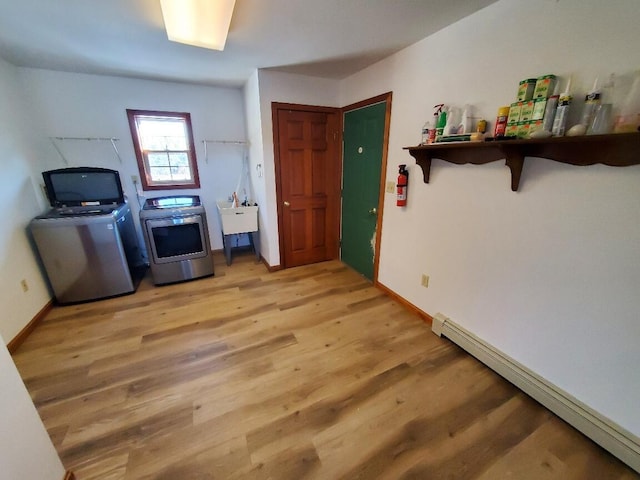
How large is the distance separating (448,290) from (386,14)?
1.99 m

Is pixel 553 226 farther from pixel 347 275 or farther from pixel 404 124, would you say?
pixel 347 275

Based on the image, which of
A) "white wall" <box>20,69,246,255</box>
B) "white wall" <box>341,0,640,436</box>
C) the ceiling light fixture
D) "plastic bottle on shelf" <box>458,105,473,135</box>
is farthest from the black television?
"plastic bottle on shelf" <box>458,105,473,135</box>

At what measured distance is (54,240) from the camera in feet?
7.73

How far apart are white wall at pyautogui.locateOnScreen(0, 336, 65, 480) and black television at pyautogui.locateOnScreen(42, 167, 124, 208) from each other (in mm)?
2333

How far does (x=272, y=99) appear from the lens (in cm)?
273

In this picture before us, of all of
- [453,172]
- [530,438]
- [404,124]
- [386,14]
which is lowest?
[530,438]

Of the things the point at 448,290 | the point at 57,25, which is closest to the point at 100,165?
the point at 57,25

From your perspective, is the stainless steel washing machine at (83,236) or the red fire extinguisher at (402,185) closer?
the red fire extinguisher at (402,185)

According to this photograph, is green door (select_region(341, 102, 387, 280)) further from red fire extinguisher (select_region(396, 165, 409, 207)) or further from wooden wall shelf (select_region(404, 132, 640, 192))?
wooden wall shelf (select_region(404, 132, 640, 192))

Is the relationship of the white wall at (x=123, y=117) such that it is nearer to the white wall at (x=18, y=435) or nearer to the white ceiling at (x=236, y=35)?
the white ceiling at (x=236, y=35)

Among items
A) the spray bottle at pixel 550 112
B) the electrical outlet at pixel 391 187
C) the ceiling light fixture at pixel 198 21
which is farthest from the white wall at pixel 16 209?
the spray bottle at pixel 550 112

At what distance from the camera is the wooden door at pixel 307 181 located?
115 inches

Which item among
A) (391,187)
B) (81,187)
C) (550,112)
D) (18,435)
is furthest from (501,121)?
(81,187)

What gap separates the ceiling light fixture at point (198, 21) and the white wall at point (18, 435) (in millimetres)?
1873
